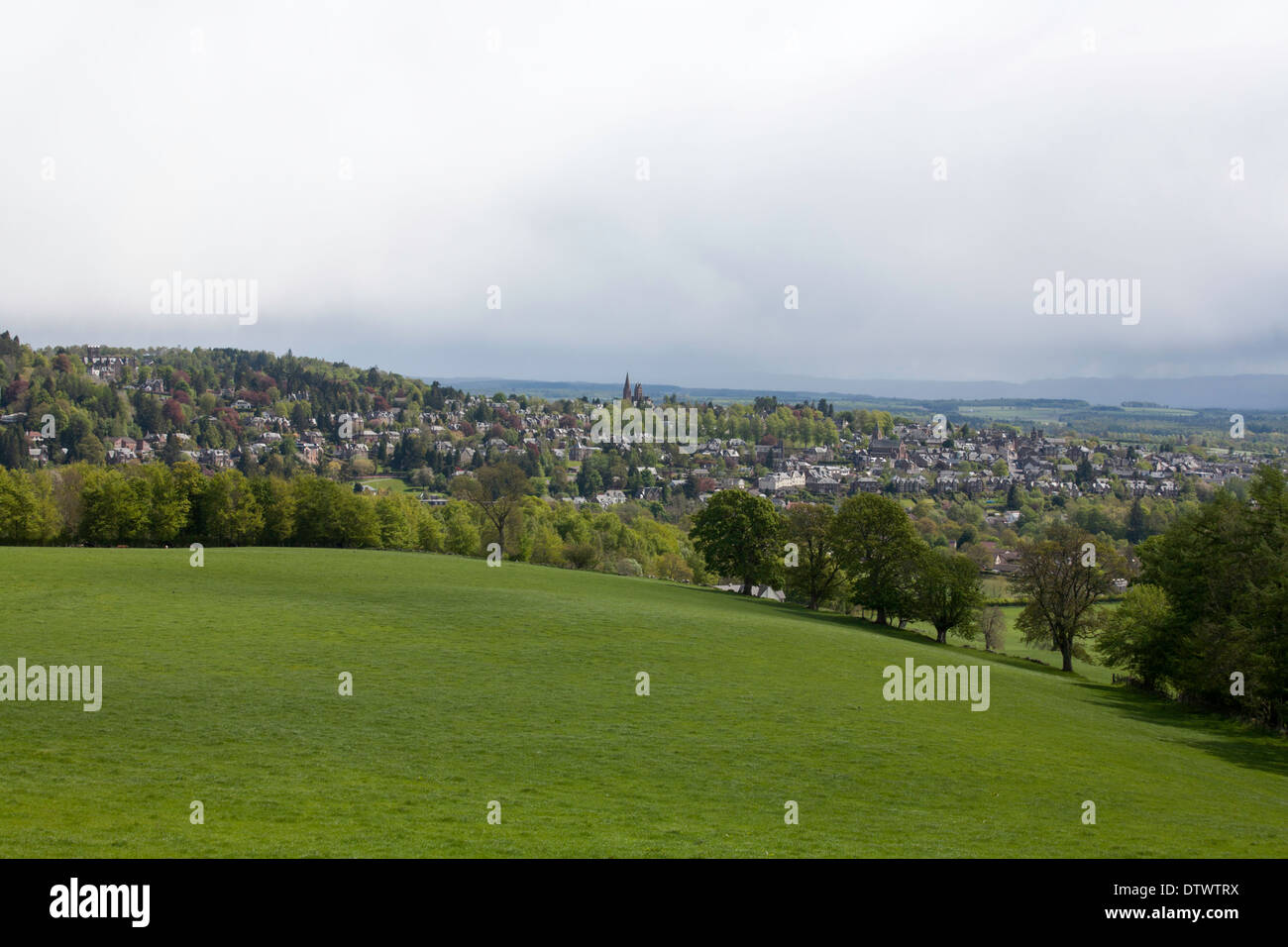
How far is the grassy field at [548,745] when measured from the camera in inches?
687

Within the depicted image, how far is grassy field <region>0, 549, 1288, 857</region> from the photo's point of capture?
1745cm

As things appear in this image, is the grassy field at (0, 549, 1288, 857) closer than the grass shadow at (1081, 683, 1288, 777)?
Yes

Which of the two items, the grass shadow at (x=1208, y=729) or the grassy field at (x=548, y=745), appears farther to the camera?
the grass shadow at (x=1208, y=729)

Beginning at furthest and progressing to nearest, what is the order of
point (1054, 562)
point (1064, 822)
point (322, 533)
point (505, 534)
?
point (505, 534) → point (322, 533) → point (1054, 562) → point (1064, 822)

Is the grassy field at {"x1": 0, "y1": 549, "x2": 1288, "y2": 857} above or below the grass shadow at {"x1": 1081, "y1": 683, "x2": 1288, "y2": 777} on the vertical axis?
above

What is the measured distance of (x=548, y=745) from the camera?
24.7 m

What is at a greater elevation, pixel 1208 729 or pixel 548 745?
pixel 548 745

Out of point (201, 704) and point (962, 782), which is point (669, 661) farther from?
point (201, 704)

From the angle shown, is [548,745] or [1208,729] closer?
[548,745]

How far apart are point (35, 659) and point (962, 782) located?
102ft

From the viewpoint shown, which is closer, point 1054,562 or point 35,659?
point 35,659

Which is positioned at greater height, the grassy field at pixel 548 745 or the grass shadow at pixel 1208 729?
the grassy field at pixel 548 745
